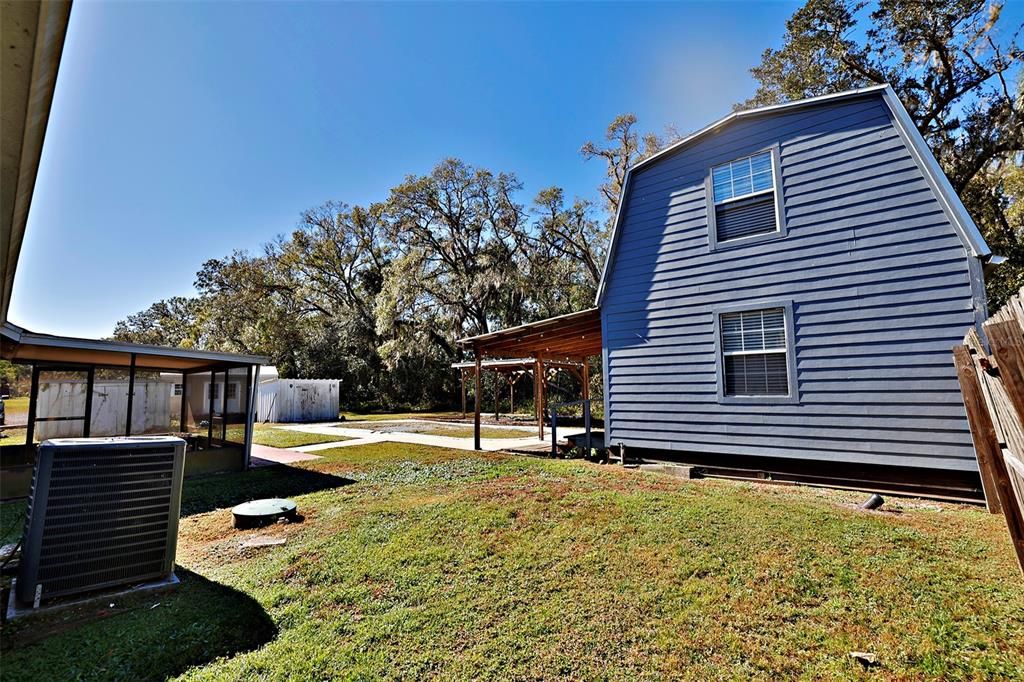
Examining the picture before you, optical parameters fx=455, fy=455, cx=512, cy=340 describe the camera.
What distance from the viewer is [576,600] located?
291 cm

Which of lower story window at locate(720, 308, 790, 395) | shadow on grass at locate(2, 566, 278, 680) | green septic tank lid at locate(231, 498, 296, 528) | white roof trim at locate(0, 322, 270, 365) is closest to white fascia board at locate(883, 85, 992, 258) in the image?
lower story window at locate(720, 308, 790, 395)

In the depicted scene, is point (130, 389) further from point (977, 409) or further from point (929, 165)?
point (929, 165)

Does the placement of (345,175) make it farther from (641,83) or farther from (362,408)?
(641,83)

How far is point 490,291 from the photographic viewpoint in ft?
72.8

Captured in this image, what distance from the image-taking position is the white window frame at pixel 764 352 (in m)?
5.88

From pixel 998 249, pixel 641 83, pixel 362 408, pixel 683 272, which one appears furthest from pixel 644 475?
pixel 362 408

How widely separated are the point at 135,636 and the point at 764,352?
677 cm

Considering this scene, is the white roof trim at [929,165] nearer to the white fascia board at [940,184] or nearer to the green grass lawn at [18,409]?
the white fascia board at [940,184]

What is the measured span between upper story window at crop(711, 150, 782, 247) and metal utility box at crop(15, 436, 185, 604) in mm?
6857

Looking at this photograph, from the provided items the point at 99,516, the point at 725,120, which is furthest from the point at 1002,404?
the point at 725,120

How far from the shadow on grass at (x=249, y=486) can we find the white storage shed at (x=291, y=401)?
38.7ft

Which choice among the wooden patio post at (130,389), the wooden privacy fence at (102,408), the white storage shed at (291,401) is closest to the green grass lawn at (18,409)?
the wooden privacy fence at (102,408)

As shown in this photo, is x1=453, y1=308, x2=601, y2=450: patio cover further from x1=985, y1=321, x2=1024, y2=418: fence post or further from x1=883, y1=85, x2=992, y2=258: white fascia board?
x1=985, y1=321, x2=1024, y2=418: fence post

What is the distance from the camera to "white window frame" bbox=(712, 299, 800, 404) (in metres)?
5.88
